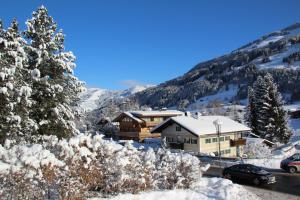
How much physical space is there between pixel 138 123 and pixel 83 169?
6094 centimetres

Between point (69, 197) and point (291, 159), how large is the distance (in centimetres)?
2594

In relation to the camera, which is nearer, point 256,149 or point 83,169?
point 83,169

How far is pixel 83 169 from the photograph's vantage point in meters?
16.0

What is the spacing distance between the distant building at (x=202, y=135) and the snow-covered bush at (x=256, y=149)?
208 cm

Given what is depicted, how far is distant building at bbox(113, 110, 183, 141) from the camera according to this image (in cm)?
7712

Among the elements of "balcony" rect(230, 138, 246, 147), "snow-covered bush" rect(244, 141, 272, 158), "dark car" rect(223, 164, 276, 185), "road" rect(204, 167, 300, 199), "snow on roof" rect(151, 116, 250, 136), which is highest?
"snow on roof" rect(151, 116, 250, 136)

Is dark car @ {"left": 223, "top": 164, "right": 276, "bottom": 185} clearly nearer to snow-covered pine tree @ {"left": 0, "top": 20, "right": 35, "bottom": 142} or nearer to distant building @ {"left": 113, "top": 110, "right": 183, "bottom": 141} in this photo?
snow-covered pine tree @ {"left": 0, "top": 20, "right": 35, "bottom": 142}

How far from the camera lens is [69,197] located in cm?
1477

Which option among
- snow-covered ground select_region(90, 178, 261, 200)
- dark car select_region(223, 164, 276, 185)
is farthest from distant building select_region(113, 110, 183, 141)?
snow-covered ground select_region(90, 178, 261, 200)

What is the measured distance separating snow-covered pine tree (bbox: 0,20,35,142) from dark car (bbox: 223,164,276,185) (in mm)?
17378

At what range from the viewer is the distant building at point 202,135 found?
55.2 meters

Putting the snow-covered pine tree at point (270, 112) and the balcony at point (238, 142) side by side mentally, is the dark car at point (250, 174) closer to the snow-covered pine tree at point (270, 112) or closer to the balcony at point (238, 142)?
the balcony at point (238, 142)

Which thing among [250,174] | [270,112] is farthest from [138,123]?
[250,174]

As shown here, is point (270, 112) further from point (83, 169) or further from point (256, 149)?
point (83, 169)
